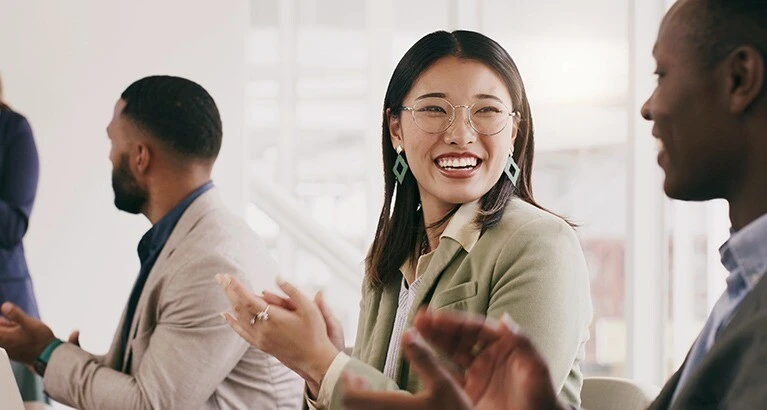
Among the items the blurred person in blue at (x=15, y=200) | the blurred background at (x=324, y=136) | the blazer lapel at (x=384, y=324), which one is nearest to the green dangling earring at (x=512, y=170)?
the blazer lapel at (x=384, y=324)

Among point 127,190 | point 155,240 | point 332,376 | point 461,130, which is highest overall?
point 461,130

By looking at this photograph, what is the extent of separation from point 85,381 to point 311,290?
2.93 m

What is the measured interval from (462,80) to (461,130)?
3.1 inches

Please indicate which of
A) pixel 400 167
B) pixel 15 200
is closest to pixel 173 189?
pixel 400 167

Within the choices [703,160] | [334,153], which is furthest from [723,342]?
[334,153]

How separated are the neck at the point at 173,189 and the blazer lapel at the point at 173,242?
74mm

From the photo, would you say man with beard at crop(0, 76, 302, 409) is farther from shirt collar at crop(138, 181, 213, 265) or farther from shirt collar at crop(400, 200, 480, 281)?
shirt collar at crop(400, 200, 480, 281)

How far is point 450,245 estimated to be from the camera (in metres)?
1.80

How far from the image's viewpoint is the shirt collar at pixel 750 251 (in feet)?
2.87

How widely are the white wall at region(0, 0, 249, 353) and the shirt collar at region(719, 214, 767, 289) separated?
3.38 metres

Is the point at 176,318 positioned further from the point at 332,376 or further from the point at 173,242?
the point at 332,376

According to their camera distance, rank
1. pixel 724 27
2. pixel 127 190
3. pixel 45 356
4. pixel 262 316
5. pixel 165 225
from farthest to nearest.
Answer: pixel 127 190, pixel 165 225, pixel 45 356, pixel 262 316, pixel 724 27

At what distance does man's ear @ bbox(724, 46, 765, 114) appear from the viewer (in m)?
0.86

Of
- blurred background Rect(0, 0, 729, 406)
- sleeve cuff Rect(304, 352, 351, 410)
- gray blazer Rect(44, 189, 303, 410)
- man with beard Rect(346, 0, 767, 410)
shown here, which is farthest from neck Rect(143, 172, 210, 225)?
man with beard Rect(346, 0, 767, 410)
